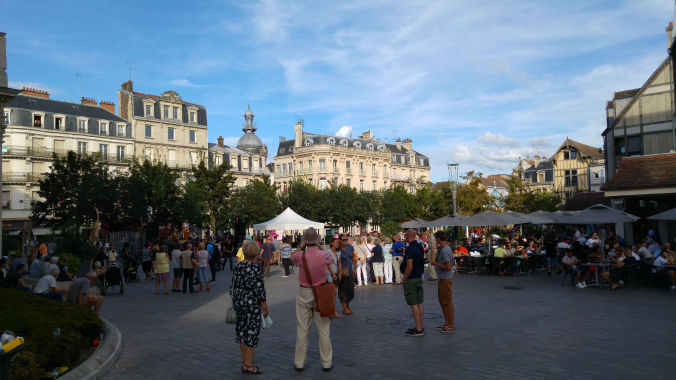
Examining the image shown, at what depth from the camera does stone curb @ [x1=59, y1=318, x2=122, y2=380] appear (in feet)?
19.6

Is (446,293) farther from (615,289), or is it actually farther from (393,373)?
Answer: (615,289)

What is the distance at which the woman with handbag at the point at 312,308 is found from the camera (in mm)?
6371

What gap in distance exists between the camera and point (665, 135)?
28.6 metres

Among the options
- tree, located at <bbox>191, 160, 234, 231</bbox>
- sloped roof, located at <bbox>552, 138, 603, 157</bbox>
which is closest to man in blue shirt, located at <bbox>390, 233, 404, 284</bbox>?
tree, located at <bbox>191, 160, 234, 231</bbox>

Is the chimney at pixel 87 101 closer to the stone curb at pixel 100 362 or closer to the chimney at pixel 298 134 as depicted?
the chimney at pixel 298 134

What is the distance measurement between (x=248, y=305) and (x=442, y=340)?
3452 mm

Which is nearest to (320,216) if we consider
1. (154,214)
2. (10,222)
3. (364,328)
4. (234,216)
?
(234,216)

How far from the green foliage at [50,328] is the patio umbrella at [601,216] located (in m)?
17.1

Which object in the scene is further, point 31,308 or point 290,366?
point 31,308

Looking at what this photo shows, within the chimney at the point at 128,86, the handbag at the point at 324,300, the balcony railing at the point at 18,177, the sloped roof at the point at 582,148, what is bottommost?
the handbag at the point at 324,300

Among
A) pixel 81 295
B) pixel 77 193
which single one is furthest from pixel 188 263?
pixel 77 193

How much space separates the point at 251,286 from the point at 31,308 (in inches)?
179

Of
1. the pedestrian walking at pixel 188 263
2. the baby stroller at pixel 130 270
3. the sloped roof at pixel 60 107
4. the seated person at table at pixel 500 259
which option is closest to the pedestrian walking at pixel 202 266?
the pedestrian walking at pixel 188 263

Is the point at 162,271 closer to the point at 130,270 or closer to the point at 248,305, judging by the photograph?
the point at 130,270
